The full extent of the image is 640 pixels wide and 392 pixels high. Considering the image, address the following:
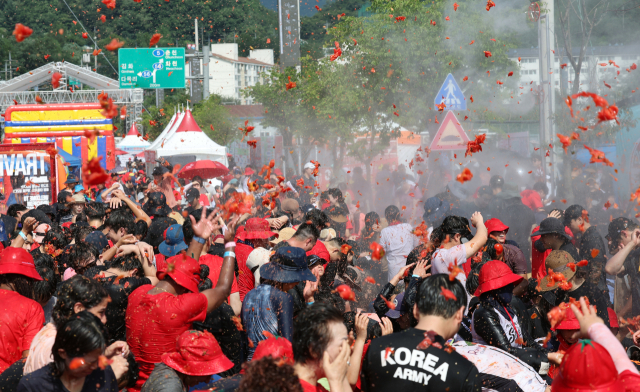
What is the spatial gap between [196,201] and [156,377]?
5783 mm

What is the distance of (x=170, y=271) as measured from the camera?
413cm

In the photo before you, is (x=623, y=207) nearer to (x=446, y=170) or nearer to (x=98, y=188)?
(x=446, y=170)

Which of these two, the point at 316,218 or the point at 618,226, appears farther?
the point at 316,218

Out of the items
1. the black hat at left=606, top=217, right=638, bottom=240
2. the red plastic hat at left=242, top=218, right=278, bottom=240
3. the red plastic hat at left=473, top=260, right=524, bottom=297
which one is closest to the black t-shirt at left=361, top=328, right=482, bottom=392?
the red plastic hat at left=473, top=260, right=524, bottom=297

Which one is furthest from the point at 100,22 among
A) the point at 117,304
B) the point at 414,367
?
the point at 414,367

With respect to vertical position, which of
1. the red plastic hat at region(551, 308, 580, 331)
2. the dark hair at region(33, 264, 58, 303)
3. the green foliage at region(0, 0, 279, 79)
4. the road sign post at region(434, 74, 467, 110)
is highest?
the green foliage at region(0, 0, 279, 79)

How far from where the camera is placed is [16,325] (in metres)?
3.97

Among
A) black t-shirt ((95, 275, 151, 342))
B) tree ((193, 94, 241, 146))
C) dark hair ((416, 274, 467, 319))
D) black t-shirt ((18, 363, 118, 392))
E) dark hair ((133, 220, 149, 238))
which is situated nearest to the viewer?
black t-shirt ((18, 363, 118, 392))

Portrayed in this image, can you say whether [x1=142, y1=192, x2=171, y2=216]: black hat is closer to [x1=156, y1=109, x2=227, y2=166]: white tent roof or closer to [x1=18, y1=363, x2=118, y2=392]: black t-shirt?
[x1=18, y1=363, x2=118, y2=392]: black t-shirt

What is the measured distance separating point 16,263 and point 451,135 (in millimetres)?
6868

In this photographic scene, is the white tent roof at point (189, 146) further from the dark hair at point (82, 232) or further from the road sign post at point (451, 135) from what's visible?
the dark hair at point (82, 232)

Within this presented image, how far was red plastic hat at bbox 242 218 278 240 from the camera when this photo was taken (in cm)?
601

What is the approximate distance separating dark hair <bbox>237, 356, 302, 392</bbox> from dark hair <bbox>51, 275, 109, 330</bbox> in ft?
5.69

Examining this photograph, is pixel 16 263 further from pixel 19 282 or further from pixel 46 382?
pixel 46 382
